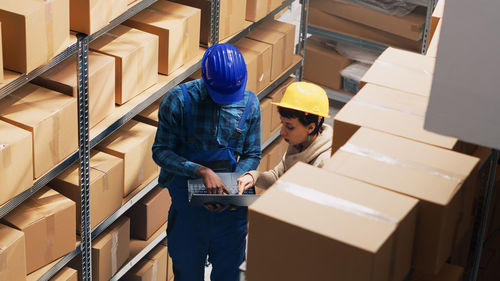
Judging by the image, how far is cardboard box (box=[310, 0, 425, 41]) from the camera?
284 inches

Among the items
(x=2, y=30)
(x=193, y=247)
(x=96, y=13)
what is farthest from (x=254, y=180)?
(x=2, y=30)

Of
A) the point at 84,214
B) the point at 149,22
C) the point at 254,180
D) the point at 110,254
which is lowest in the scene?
the point at 110,254

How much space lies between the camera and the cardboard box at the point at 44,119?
403cm

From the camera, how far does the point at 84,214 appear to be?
4566 mm

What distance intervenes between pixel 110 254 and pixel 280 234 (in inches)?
108

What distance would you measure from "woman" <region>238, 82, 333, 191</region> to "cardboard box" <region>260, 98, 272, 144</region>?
6.18 feet

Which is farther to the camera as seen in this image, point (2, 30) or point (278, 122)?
point (278, 122)

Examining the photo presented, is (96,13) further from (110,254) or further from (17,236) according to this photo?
(110,254)

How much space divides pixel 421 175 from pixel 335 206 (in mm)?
388

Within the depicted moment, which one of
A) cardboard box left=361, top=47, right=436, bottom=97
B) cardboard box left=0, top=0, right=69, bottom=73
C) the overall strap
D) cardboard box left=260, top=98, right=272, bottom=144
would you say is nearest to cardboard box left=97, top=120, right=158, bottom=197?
the overall strap

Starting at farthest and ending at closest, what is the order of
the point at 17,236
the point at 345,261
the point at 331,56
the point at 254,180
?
the point at 331,56
the point at 254,180
the point at 17,236
the point at 345,261

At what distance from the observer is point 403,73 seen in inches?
139

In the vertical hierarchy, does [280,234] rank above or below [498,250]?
above

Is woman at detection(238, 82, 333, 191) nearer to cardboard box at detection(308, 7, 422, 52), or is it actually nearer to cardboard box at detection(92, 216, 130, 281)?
cardboard box at detection(92, 216, 130, 281)
